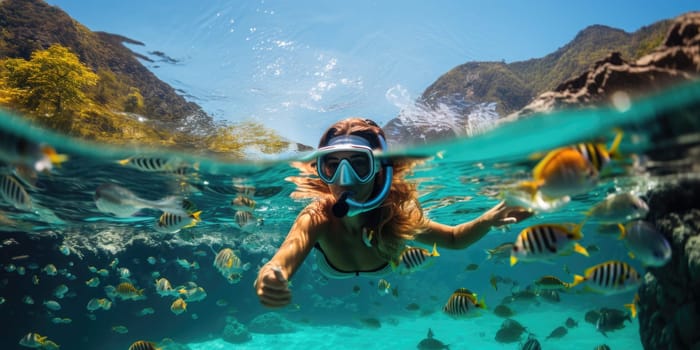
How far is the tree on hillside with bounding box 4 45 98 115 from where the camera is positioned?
7855 mm

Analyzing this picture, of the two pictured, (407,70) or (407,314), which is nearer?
(407,70)

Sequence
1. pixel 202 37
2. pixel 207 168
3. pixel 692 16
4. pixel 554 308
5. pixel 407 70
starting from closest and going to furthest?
pixel 692 16
pixel 202 37
pixel 407 70
pixel 207 168
pixel 554 308

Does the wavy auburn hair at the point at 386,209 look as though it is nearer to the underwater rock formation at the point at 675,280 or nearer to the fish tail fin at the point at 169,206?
the fish tail fin at the point at 169,206

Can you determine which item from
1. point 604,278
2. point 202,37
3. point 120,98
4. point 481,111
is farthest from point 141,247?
point 604,278

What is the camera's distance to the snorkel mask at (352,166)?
4621 mm

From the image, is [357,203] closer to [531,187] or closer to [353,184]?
[353,184]

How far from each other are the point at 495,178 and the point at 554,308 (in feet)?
94.4

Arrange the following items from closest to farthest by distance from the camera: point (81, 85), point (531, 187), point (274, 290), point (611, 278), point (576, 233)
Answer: point (274, 290)
point (531, 187)
point (576, 233)
point (611, 278)
point (81, 85)

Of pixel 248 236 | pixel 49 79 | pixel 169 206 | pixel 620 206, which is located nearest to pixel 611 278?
pixel 620 206

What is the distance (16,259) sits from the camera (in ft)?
62.2

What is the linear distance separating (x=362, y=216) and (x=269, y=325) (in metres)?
21.0

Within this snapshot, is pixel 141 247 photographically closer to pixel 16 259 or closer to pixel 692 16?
pixel 16 259

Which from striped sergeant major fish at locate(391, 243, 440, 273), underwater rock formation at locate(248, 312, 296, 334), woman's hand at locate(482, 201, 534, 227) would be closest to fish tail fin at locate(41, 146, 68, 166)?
striped sergeant major fish at locate(391, 243, 440, 273)

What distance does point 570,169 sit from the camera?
290 cm
